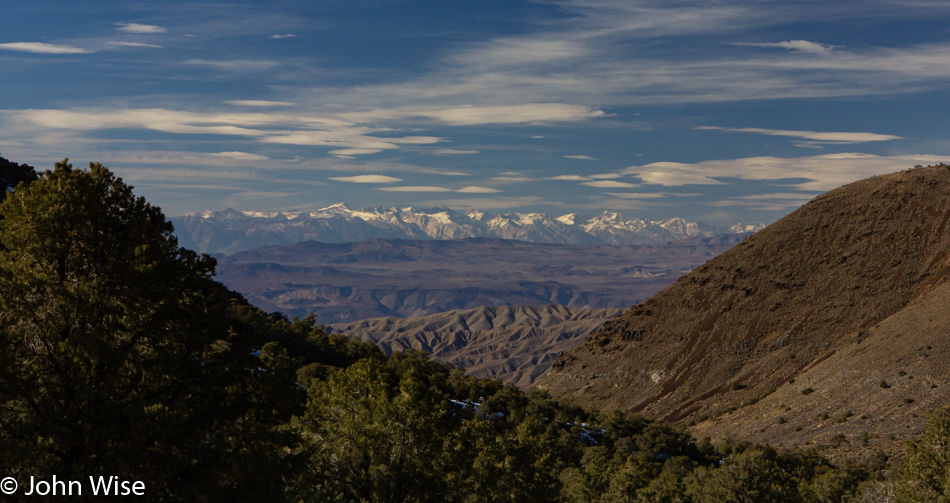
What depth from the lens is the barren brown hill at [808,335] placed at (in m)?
108

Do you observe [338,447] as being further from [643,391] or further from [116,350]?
[643,391]

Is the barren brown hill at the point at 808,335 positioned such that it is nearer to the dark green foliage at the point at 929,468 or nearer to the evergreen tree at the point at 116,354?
the dark green foliage at the point at 929,468

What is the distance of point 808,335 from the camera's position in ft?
488

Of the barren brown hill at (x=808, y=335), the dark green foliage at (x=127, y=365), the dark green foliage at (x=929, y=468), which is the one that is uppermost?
the dark green foliage at (x=127, y=365)

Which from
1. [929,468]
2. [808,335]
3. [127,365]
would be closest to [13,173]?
[127,365]

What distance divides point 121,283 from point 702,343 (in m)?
158

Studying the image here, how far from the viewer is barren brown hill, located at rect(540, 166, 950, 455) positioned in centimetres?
10806

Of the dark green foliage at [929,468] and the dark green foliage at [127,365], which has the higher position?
the dark green foliage at [127,365]

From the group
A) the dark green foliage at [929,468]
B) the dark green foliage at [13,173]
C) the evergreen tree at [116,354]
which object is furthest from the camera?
the dark green foliage at [13,173]

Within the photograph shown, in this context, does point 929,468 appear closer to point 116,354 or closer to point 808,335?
point 116,354

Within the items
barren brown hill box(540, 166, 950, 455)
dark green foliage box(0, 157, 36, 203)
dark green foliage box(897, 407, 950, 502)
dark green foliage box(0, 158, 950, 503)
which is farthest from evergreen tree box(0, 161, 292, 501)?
barren brown hill box(540, 166, 950, 455)

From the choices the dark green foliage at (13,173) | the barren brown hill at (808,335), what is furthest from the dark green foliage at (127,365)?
the barren brown hill at (808,335)

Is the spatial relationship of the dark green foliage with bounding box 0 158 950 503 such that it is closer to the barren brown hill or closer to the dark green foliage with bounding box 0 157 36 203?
the dark green foliage with bounding box 0 157 36 203

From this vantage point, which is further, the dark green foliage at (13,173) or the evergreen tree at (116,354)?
the dark green foliage at (13,173)
